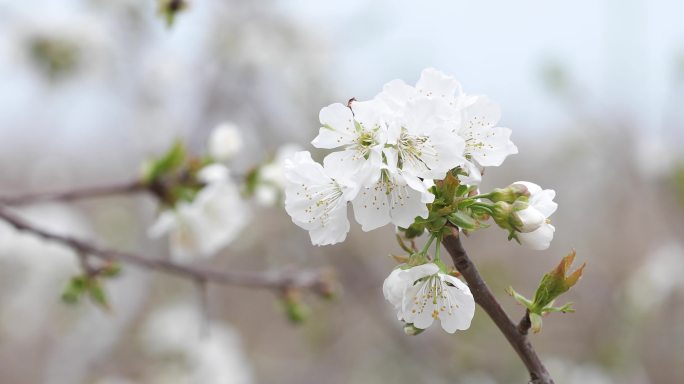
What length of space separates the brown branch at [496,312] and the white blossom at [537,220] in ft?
0.34

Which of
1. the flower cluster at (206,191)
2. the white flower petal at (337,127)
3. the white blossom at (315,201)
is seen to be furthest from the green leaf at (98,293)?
the white flower petal at (337,127)

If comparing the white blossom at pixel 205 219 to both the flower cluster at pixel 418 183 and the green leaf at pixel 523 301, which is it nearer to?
the flower cluster at pixel 418 183

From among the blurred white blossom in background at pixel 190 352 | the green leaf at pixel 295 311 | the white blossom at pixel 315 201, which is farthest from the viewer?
the blurred white blossom in background at pixel 190 352

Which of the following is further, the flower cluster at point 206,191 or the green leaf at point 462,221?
the flower cluster at point 206,191

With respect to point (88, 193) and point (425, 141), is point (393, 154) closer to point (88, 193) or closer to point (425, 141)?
point (425, 141)

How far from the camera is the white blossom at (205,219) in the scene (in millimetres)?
1713

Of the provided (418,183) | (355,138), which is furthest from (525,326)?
(355,138)

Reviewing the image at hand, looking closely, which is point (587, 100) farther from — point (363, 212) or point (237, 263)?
point (363, 212)

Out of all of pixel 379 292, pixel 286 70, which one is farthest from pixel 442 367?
pixel 286 70

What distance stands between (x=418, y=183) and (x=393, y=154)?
56 mm

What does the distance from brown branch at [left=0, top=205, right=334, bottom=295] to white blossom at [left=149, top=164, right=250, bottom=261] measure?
9 cm

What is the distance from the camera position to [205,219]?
1817 mm

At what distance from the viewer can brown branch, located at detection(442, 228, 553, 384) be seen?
86 centimetres

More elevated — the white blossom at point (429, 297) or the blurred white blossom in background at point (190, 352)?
the white blossom at point (429, 297)
